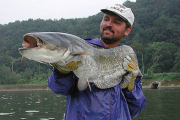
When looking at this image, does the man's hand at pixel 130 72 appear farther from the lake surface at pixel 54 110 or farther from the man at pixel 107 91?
the lake surface at pixel 54 110

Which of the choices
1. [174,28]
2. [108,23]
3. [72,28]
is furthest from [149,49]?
[108,23]

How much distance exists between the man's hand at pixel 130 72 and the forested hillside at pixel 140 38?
212ft

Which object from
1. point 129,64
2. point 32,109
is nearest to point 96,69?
point 129,64

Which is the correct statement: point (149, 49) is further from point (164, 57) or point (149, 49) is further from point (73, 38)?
point (73, 38)

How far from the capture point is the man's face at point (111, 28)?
3299 mm

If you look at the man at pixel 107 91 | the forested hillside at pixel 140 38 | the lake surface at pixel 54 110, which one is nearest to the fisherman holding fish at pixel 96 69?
the man at pixel 107 91

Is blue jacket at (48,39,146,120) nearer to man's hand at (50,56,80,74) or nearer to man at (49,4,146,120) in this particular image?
man at (49,4,146,120)

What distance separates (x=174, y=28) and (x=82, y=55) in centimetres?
9477

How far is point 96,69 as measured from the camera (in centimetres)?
293

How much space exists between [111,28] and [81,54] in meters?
0.85

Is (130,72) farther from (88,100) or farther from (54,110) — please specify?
(54,110)

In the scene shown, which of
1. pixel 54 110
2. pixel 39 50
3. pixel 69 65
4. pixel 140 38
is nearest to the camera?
pixel 39 50

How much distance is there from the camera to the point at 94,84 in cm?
303

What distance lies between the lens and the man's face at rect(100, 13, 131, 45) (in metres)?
3.30
